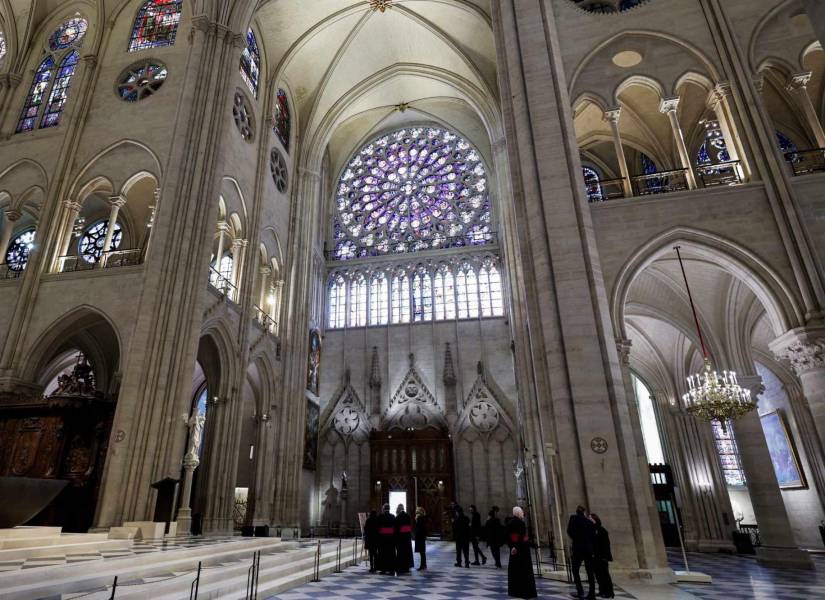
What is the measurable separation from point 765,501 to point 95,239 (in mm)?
22066

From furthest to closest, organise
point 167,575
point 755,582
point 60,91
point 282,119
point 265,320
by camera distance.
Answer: point 282,119
point 265,320
point 60,91
point 755,582
point 167,575

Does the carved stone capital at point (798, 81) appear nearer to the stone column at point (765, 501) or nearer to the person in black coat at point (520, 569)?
the stone column at point (765, 501)

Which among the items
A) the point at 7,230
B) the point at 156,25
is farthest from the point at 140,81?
the point at 7,230

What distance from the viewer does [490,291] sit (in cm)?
2328

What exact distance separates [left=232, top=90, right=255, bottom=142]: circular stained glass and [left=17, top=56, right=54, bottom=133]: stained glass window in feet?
22.0

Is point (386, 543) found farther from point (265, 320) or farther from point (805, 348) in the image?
point (265, 320)

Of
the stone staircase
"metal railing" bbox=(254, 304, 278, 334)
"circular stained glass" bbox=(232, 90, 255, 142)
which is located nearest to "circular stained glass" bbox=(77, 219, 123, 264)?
"metal railing" bbox=(254, 304, 278, 334)

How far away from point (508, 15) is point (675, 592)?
40.8 feet

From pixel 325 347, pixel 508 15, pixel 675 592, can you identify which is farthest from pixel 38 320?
pixel 675 592

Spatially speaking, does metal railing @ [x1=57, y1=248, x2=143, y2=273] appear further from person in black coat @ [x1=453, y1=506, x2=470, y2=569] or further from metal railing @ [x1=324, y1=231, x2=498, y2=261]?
metal railing @ [x1=324, y1=231, x2=498, y2=261]

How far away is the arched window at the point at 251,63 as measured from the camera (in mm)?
18203

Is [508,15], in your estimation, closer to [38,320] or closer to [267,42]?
[267,42]

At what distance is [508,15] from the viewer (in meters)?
12.6

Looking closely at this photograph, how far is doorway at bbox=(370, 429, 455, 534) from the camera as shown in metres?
→ 20.1
